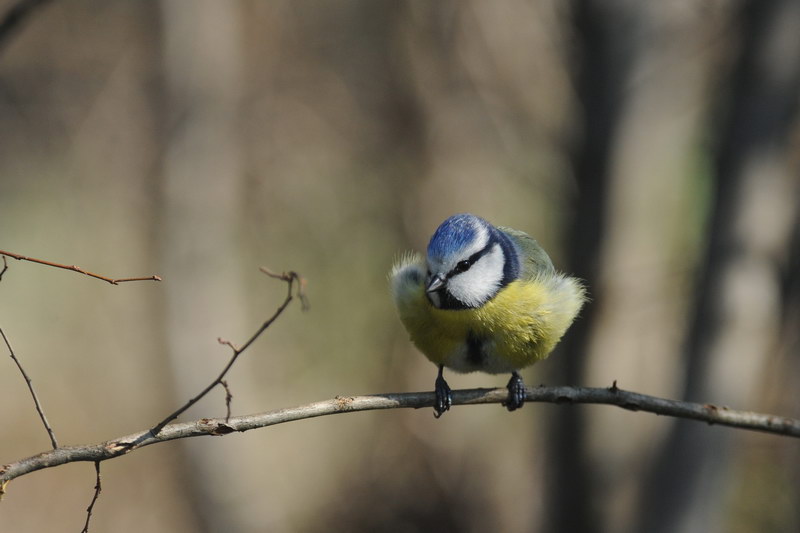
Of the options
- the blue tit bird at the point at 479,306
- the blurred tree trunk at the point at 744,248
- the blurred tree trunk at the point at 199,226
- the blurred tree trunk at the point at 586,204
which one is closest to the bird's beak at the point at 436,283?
the blue tit bird at the point at 479,306

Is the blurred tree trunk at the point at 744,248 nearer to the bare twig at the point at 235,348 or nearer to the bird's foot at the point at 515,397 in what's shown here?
the bird's foot at the point at 515,397

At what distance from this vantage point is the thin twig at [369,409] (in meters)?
1.91

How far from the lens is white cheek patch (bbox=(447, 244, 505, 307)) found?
2.97m

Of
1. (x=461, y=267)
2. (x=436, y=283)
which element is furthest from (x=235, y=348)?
(x=461, y=267)

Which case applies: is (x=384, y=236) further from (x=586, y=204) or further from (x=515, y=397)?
(x=515, y=397)

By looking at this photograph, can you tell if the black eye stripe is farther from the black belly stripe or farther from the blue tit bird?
the black belly stripe

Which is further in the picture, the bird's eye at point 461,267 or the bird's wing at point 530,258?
the bird's wing at point 530,258

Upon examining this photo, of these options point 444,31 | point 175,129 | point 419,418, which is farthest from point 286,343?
point 444,31

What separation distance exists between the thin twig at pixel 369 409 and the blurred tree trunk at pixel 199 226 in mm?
4477

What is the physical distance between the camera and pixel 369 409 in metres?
2.29

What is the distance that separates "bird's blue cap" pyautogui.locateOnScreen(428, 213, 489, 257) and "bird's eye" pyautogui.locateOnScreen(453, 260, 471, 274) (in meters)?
0.07

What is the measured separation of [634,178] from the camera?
5.39 meters

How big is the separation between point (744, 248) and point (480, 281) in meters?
2.28

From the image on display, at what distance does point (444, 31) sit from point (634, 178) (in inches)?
114
